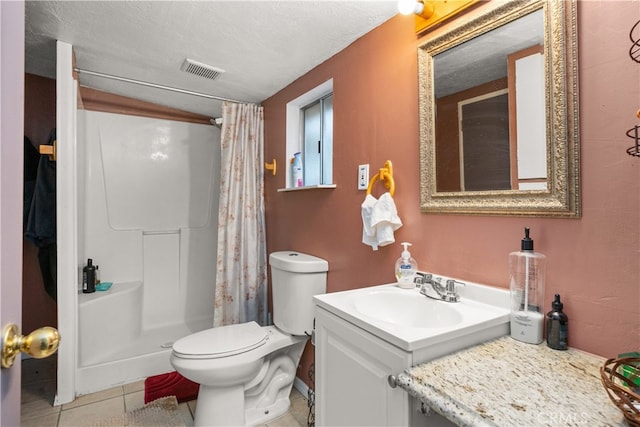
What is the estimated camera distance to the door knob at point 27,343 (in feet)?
1.64

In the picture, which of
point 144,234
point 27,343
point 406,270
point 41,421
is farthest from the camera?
point 144,234

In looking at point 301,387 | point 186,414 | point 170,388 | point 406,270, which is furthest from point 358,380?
point 170,388

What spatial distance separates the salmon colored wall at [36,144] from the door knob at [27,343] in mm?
2383

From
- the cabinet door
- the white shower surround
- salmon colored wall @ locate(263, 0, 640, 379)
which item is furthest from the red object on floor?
the cabinet door

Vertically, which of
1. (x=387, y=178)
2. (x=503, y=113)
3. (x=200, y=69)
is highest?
(x=200, y=69)

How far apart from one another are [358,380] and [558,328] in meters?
0.58

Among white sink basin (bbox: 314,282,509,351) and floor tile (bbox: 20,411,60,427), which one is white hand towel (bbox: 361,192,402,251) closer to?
white sink basin (bbox: 314,282,509,351)

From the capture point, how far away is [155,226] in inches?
107

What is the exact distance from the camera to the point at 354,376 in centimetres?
96

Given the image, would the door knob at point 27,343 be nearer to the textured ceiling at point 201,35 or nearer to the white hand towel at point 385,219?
the white hand towel at point 385,219

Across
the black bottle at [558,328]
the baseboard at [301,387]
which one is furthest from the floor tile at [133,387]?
the black bottle at [558,328]

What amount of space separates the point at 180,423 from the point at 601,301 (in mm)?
1972

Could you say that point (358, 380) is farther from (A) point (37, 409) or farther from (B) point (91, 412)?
(A) point (37, 409)

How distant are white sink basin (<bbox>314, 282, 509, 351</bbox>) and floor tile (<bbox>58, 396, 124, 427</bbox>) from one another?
158 centimetres
